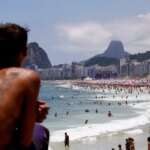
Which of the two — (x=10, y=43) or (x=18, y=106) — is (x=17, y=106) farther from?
(x=10, y=43)

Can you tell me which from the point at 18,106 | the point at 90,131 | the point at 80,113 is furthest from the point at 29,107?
the point at 80,113

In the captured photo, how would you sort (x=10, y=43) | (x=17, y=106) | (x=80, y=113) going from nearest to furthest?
(x=17, y=106)
(x=10, y=43)
(x=80, y=113)

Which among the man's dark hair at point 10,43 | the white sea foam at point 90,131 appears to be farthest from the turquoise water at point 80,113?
the man's dark hair at point 10,43

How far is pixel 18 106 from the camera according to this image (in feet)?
7.28

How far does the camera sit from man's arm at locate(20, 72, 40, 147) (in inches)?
87.4

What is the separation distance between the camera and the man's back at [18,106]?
2.20 meters

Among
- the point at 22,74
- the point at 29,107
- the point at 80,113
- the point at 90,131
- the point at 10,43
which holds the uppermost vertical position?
the point at 10,43

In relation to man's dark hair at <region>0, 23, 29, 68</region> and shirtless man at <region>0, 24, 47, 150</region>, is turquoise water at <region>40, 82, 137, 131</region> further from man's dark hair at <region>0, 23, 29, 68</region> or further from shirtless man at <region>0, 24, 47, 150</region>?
shirtless man at <region>0, 24, 47, 150</region>

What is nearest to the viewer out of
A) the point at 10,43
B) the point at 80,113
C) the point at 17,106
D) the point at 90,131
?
the point at 17,106

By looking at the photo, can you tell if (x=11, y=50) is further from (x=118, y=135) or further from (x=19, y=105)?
(x=118, y=135)

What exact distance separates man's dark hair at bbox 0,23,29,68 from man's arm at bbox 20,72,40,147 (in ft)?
0.59

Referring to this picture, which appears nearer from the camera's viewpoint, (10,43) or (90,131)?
(10,43)

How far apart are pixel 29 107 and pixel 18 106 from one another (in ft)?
0.17

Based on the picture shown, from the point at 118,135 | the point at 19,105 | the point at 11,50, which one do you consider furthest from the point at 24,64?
the point at 118,135
